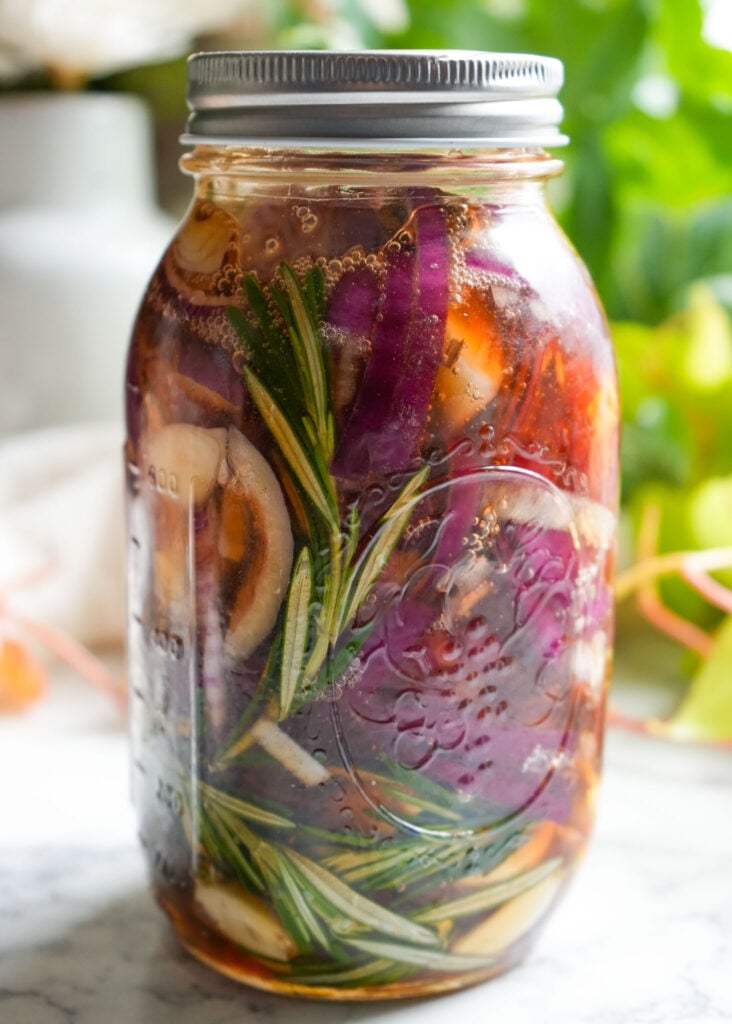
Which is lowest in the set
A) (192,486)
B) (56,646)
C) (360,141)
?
(56,646)

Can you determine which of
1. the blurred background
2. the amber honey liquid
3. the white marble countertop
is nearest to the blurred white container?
the blurred background

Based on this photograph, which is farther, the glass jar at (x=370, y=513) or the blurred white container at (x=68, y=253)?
the blurred white container at (x=68, y=253)

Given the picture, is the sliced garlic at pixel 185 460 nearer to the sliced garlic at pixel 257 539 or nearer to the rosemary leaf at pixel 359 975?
the sliced garlic at pixel 257 539

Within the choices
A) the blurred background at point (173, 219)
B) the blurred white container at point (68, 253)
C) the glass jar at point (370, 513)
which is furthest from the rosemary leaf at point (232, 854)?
the blurred white container at point (68, 253)

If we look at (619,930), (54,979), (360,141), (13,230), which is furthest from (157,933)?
(13,230)

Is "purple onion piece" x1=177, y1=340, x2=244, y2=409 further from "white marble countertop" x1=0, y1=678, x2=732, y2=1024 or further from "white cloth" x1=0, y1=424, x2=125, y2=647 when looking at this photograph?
"white cloth" x1=0, y1=424, x2=125, y2=647

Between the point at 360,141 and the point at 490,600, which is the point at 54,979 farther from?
the point at 360,141

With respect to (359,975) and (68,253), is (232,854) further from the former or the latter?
(68,253)
